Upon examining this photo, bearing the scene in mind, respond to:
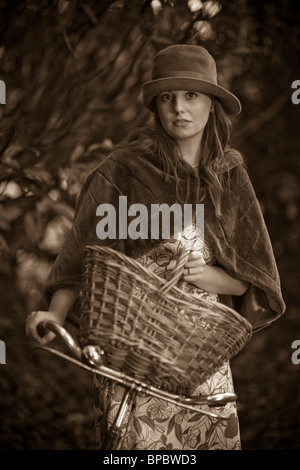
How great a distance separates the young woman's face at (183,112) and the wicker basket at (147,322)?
1.17 feet

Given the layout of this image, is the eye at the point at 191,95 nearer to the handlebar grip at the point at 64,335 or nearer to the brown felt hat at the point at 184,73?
the brown felt hat at the point at 184,73

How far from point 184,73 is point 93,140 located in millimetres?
901

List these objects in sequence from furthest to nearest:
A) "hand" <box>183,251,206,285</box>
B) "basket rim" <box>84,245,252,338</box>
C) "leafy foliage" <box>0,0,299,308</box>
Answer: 1. "leafy foliage" <box>0,0,299,308</box>
2. "hand" <box>183,251,206,285</box>
3. "basket rim" <box>84,245,252,338</box>

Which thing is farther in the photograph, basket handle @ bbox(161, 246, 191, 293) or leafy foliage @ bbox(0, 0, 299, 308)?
leafy foliage @ bbox(0, 0, 299, 308)

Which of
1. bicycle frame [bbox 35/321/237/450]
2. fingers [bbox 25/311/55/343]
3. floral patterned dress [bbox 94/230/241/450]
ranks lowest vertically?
floral patterned dress [bbox 94/230/241/450]

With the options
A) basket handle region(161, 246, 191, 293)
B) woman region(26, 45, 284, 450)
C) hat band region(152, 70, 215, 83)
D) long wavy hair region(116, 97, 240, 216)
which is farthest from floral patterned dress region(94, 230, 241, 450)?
hat band region(152, 70, 215, 83)

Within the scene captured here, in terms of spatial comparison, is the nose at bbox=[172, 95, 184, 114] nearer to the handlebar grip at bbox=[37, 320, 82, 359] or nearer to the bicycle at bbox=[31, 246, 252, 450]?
the bicycle at bbox=[31, 246, 252, 450]

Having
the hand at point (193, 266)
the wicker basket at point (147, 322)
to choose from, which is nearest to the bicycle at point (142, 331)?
the wicker basket at point (147, 322)

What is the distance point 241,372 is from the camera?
220cm

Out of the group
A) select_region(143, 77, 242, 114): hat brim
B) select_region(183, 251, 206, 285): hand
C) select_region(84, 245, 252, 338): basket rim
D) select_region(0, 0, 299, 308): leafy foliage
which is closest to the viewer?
select_region(84, 245, 252, 338): basket rim

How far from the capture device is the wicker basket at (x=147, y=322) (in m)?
0.98

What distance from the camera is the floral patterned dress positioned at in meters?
1.23

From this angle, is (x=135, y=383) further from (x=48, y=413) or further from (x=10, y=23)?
(x=10, y=23)

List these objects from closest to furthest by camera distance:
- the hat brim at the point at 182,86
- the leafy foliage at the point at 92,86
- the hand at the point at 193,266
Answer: the hand at the point at 193,266 → the hat brim at the point at 182,86 → the leafy foliage at the point at 92,86
